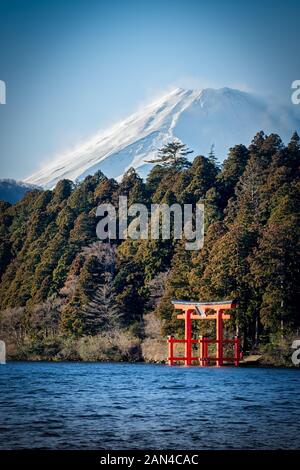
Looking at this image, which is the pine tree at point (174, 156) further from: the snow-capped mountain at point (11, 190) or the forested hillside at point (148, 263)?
the snow-capped mountain at point (11, 190)

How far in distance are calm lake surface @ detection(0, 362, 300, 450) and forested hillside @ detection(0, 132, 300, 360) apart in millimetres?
5355

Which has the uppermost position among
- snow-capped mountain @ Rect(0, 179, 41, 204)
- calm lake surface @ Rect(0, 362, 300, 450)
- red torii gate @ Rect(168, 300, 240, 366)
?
snow-capped mountain @ Rect(0, 179, 41, 204)

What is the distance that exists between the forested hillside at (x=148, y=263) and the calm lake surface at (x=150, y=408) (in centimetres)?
535

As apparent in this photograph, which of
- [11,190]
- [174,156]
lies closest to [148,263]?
[174,156]

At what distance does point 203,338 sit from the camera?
40219mm

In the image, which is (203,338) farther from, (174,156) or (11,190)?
(11,190)

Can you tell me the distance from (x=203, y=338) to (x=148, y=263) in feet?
40.6

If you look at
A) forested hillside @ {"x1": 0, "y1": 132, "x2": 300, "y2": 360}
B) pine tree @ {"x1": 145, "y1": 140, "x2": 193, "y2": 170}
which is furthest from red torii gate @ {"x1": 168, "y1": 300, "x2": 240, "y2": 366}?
pine tree @ {"x1": 145, "y1": 140, "x2": 193, "y2": 170}

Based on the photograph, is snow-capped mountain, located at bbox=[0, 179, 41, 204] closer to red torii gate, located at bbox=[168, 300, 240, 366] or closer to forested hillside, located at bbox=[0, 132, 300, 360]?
forested hillside, located at bbox=[0, 132, 300, 360]

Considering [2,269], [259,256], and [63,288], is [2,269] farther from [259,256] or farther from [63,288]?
[259,256]

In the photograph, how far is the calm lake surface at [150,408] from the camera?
818 inches

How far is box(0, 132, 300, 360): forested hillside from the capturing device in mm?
43312

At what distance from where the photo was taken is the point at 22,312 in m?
52.3

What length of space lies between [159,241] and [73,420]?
29.0 m
